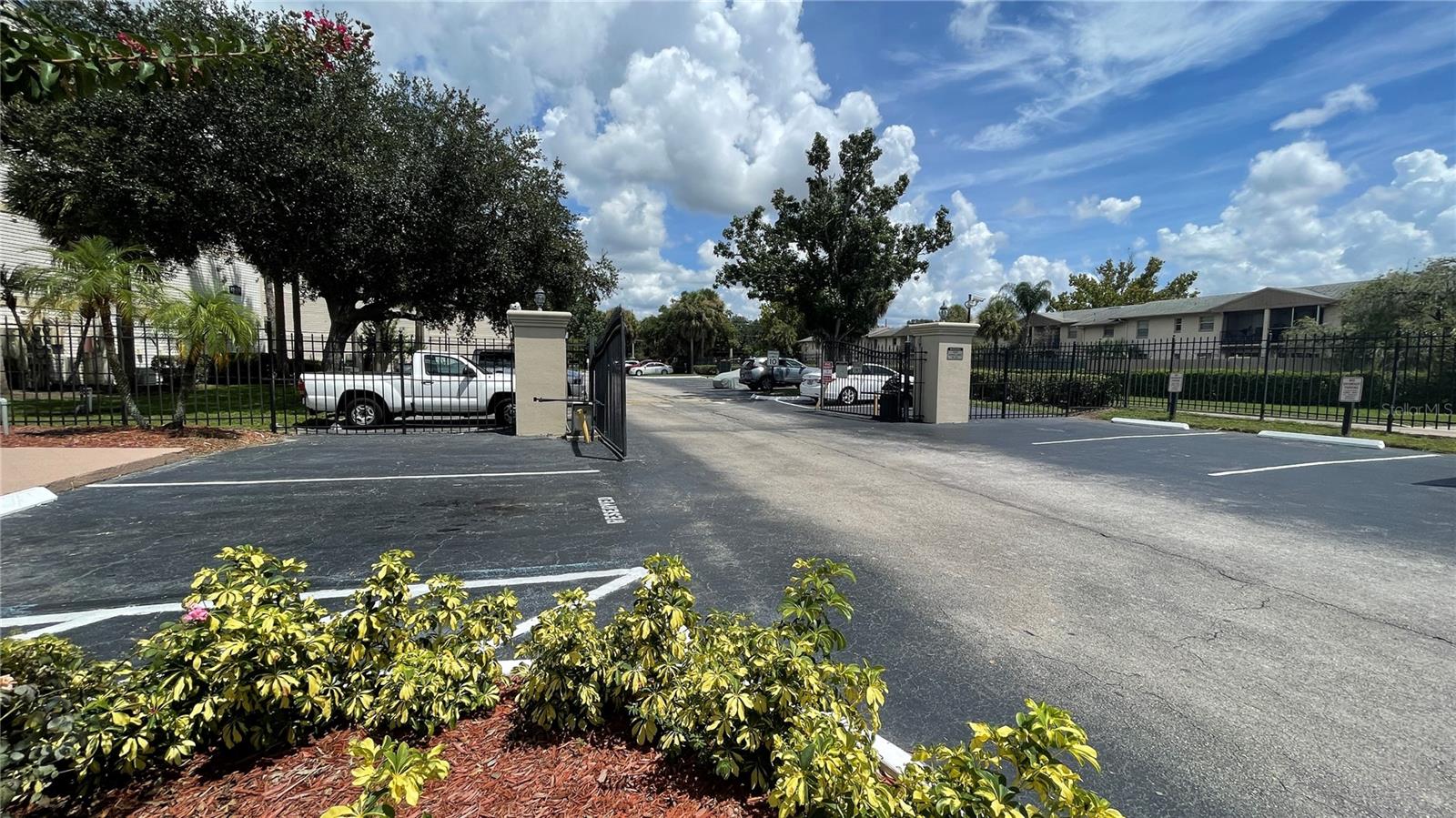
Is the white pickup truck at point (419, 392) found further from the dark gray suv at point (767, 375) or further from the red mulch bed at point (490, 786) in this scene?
the dark gray suv at point (767, 375)

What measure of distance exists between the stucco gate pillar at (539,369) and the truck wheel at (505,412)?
177cm

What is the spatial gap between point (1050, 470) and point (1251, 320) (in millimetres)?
42506

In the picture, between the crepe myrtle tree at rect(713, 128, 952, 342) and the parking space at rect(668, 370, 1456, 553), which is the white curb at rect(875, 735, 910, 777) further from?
the crepe myrtle tree at rect(713, 128, 952, 342)

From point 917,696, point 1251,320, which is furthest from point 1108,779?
point 1251,320

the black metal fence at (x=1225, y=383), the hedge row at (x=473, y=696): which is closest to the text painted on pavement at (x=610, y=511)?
the hedge row at (x=473, y=696)

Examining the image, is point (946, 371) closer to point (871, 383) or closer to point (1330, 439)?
point (871, 383)

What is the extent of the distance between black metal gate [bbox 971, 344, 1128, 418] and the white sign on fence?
641cm

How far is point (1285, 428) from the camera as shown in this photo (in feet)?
45.4

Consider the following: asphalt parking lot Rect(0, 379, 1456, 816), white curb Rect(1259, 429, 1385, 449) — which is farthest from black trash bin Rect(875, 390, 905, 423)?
white curb Rect(1259, 429, 1385, 449)

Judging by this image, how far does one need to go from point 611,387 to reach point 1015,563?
25.4 feet

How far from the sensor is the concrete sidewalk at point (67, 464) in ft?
23.2

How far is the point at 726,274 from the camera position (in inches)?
1096

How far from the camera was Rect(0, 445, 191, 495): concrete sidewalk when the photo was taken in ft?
23.2

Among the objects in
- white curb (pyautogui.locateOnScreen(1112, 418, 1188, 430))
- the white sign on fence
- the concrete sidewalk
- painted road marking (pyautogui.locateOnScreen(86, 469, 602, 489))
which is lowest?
painted road marking (pyautogui.locateOnScreen(86, 469, 602, 489))
